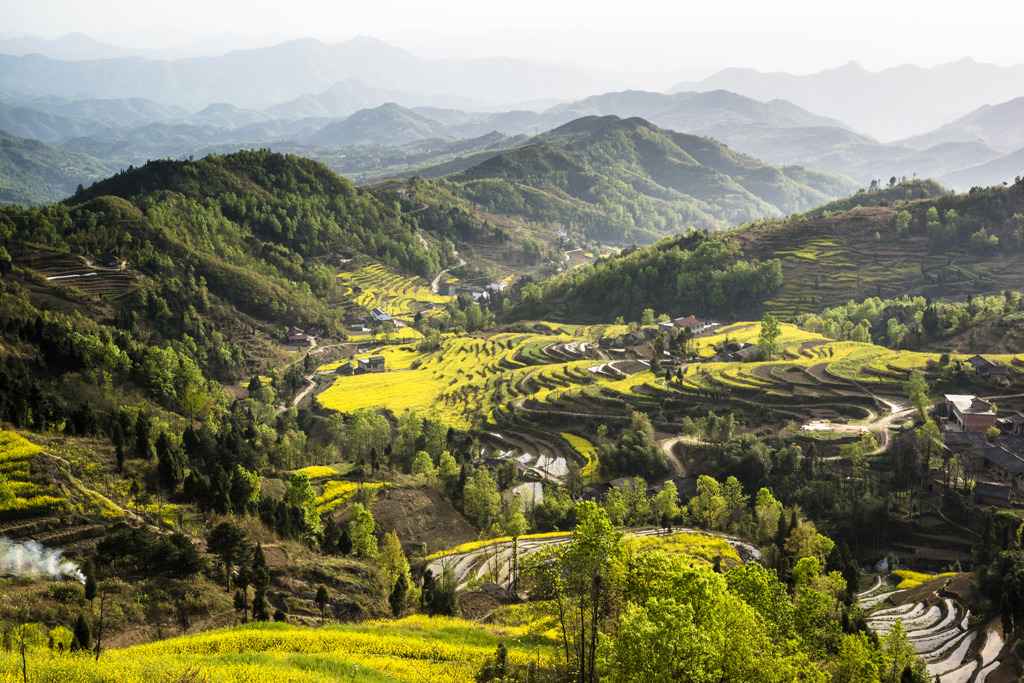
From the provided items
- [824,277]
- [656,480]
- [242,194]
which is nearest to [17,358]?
[656,480]

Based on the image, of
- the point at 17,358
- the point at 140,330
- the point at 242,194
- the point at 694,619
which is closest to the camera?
the point at 694,619

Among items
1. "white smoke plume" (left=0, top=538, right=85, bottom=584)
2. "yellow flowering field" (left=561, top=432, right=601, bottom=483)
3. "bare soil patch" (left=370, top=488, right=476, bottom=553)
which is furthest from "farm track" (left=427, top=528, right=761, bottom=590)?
"white smoke plume" (left=0, top=538, right=85, bottom=584)

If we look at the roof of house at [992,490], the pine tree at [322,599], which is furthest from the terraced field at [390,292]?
the pine tree at [322,599]

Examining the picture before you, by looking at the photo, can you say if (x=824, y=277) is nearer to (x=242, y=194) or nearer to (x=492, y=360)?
(x=492, y=360)

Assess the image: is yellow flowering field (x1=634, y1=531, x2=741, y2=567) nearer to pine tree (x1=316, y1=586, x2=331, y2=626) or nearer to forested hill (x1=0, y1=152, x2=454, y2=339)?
pine tree (x1=316, y1=586, x2=331, y2=626)

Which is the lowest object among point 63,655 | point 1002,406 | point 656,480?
point 656,480

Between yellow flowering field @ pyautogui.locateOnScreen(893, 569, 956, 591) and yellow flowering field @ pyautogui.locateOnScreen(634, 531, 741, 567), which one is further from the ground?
yellow flowering field @ pyautogui.locateOnScreen(634, 531, 741, 567)
